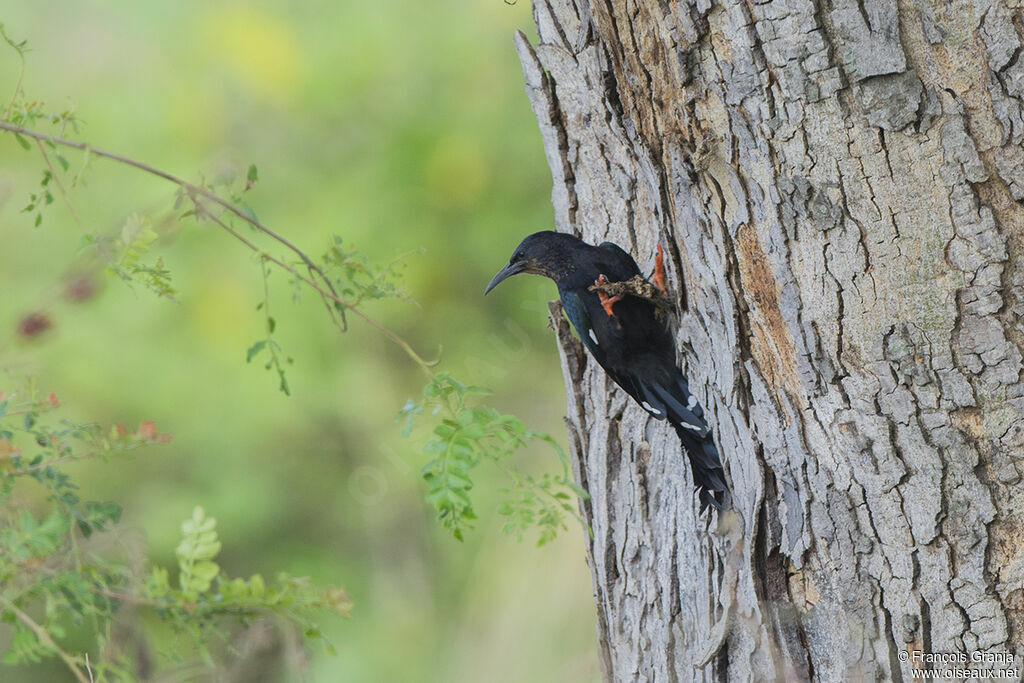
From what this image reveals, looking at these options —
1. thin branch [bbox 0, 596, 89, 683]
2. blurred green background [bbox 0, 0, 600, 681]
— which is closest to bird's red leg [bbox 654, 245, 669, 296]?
thin branch [bbox 0, 596, 89, 683]

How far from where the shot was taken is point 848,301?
1.54 m

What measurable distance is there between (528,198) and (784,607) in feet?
13.1

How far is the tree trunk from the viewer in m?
1.44

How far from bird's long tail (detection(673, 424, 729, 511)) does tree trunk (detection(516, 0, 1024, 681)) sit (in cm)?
5

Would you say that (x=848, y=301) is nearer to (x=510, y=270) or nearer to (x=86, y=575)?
(x=510, y=270)

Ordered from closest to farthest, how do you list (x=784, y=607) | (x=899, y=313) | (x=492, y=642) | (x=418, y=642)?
(x=899, y=313) → (x=784, y=607) → (x=492, y=642) → (x=418, y=642)

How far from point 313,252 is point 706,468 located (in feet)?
11.0

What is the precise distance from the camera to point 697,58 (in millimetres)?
1551

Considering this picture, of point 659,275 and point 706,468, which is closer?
point 706,468

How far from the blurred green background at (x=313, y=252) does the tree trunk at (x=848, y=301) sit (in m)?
2.92

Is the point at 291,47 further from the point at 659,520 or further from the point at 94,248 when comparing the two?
the point at 659,520

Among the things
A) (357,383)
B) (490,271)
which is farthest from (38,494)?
(490,271)

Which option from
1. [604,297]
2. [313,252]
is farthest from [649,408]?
[313,252]

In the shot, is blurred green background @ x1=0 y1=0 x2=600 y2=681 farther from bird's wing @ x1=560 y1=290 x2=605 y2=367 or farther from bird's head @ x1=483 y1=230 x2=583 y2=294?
bird's wing @ x1=560 y1=290 x2=605 y2=367
